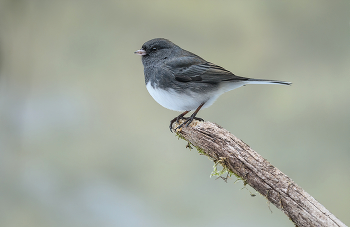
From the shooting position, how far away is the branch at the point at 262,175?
1.75 meters

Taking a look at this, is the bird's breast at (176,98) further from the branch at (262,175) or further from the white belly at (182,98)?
the branch at (262,175)

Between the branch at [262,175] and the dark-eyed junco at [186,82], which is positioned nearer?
the branch at [262,175]

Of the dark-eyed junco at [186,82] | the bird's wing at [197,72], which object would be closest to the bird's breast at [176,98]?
the dark-eyed junco at [186,82]

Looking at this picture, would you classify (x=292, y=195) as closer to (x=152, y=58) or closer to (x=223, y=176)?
(x=223, y=176)

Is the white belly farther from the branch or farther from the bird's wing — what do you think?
the branch

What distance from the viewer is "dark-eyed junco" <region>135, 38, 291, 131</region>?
2.35 m

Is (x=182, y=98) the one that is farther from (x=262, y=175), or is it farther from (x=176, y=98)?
(x=262, y=175)

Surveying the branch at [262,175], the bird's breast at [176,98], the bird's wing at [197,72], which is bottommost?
the branch at [262,175]

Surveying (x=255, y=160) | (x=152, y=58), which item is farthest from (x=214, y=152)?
(x=152, y=58)

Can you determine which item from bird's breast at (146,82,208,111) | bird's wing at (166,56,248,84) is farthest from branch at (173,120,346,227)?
bird's wing at (166,56,248,84)

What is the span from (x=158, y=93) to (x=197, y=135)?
503 millimetres

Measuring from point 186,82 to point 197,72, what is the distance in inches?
6.2

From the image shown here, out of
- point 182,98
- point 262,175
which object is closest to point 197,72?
point 182,98

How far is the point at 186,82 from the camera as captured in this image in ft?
7.90
